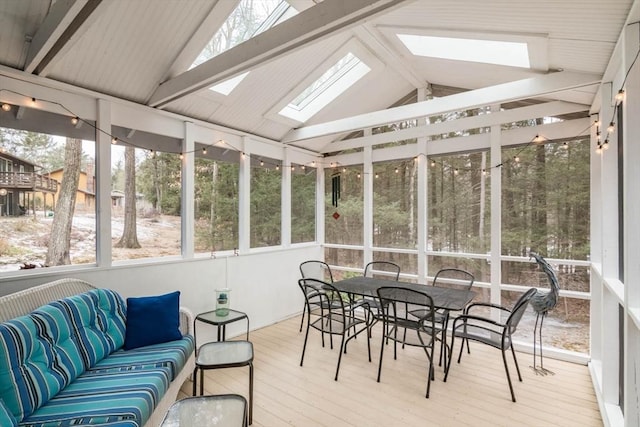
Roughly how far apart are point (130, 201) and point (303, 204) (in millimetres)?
2983

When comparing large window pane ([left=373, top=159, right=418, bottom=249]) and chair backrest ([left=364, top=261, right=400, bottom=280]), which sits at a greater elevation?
large window pane ([left=373, top=159, right=418, bottom=249])

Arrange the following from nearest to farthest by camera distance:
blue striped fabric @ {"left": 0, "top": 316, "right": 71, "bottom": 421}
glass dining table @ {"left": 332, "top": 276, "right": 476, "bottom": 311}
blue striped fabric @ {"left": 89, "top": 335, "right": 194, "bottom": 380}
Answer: blue striped fabric @ {"left": 0, "top": 316, "right": 71, "bottom": 421}, blue striped fabric @ {"left": 89, "top": 335, "right": 194, "bottom": 380}, glass dining table @ {"left": 332, "top": 276, "right": 476, "bottom": 311}

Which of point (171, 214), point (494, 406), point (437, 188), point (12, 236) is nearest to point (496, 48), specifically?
point (437, 188)

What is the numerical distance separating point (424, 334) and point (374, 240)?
90.9 inches

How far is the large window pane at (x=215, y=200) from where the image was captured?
13.9ft

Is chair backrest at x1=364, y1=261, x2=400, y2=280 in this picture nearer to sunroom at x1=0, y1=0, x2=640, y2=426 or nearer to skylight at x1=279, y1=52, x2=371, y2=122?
sunroom at x1=0, y1=0, x2=640, y2=426

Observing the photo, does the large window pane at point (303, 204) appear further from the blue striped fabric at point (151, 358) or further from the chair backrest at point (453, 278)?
the blue striped fabric at point (151, 358)

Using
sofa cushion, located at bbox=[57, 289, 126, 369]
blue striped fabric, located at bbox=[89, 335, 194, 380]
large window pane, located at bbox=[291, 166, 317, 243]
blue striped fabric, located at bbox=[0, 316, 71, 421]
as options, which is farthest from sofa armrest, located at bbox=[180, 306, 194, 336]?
large window pane, located at bbox=[291, 166, 317, 243]

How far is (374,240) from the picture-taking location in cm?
552

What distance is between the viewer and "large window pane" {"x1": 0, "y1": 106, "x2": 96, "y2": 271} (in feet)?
9.12

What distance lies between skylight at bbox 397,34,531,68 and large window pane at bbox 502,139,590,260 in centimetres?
130

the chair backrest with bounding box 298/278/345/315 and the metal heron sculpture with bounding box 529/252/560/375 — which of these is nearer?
the metal heron sculpture with bounding box 529/252/560/375

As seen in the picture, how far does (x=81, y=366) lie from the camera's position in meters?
2.29

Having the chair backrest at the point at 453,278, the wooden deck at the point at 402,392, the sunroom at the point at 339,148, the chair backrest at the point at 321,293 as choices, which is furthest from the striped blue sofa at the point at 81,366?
the chair backrest at the point at 453,278
